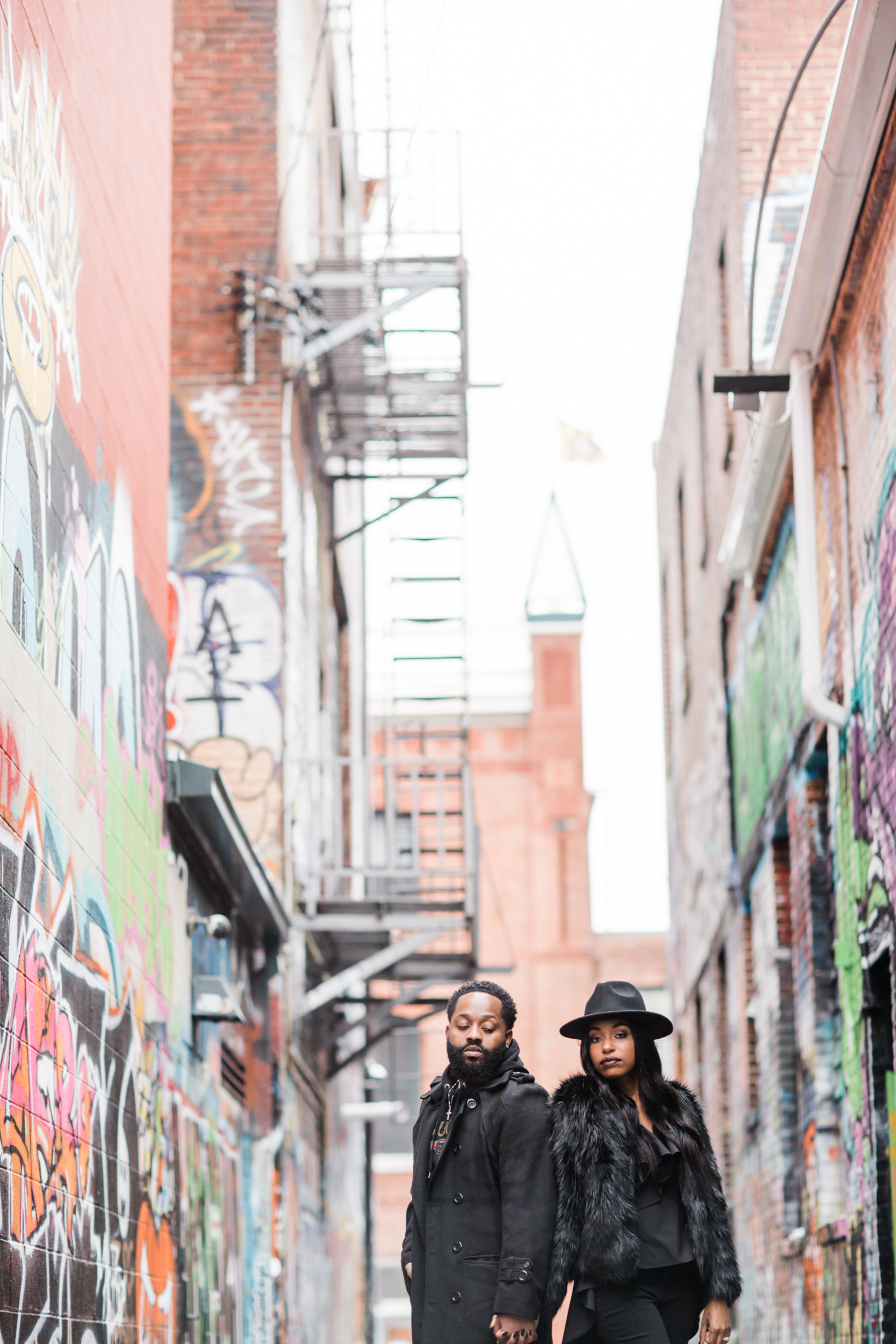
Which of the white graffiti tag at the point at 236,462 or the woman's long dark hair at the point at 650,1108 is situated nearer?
the woman's long dark hair at the point at 650,1108

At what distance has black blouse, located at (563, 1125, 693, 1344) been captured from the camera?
5301 mm

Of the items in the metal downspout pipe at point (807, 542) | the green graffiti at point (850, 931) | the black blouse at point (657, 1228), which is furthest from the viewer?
the metal downspout pipe at point (807, 542)

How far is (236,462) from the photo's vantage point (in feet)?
45.9

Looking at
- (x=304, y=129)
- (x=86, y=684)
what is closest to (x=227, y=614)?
(x=304, y=129)

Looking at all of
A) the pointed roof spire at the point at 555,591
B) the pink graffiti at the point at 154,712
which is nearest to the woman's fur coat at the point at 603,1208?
the pink graffiti at the point at 154,712

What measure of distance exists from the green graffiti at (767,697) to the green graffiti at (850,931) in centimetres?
168

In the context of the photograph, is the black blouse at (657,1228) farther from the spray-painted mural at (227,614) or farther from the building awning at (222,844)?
the spray-painted mural at (227,614)

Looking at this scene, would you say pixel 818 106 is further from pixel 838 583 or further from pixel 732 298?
pixel 838 583

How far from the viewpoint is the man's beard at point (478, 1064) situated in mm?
5406

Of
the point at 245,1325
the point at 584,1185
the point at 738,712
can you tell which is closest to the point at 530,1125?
the point at 584,1185

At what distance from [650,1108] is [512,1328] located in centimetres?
81

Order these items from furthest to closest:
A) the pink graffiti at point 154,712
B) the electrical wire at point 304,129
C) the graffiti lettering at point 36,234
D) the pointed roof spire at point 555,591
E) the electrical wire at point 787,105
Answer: the pointed roof spire at point 555,591, the electrical wire at point 304,129, the pink graffiti at point 154,712, the electrical wire at point 787,105, the graffiti lettering at point 36,234

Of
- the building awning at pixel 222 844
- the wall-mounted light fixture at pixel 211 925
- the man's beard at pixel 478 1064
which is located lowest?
the man's beard at pixel 478 1064

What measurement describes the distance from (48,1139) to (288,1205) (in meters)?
8.37
